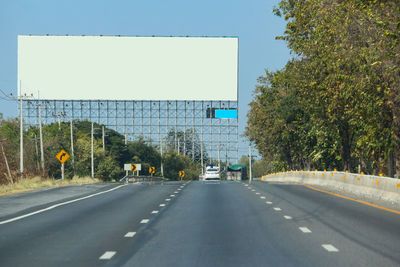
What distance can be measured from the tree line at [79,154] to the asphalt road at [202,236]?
28.2m

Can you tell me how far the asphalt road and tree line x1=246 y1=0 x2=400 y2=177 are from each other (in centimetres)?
657

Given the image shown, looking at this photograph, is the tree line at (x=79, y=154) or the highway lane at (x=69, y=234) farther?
the tree line at (x=79, y=154)

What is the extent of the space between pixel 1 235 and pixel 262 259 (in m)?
6.08

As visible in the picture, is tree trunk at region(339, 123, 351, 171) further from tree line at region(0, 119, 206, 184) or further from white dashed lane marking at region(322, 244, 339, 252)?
white dashed lane marking at region(322, 244, 339, 252)

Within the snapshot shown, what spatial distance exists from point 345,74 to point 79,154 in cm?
7237

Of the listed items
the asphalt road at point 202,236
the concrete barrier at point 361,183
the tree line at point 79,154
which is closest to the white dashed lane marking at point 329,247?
the asphalt road at point 202,236

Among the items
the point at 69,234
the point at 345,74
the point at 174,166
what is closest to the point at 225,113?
the point at 174,166

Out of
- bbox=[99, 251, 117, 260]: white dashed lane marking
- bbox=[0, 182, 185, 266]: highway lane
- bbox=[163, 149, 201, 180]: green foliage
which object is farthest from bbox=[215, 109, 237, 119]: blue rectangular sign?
bbox=[99, 251, 117, 260]: white dashed lane marking

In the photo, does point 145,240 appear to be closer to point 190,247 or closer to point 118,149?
point 190,247

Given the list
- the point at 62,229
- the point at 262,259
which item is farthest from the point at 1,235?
the point at 262,259

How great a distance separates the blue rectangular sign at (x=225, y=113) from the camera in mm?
124125

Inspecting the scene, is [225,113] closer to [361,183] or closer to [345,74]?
[345,74]

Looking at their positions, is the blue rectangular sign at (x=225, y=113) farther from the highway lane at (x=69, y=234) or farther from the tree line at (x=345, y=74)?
the highway lane at (x=69, y=234)

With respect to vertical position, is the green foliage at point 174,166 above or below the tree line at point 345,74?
below
